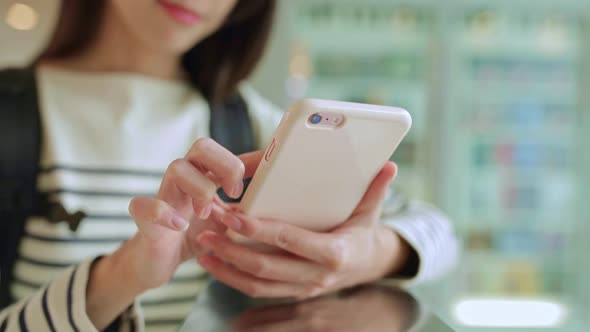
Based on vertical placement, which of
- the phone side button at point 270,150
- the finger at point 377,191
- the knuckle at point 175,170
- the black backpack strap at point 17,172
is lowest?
the black backpack strap at point 17,172

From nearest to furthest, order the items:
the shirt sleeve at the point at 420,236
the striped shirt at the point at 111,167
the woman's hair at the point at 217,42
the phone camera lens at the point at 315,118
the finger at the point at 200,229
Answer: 1. the phone camera lens at the point at 315,118
2. the finger at the point at 200,229
3. the shirt sleeve at the point at 420,236
4. the striped shirt at the point at 111,167
5. the woman's hair at the point at 217,42

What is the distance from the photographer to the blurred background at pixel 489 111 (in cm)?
234

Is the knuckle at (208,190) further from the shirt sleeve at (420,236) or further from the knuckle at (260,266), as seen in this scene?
the shirt sleeve at (420,236)

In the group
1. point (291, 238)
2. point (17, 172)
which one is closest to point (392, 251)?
point (291, 238)

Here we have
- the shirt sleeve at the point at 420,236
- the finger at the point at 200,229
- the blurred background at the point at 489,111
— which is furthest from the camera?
the blurred background at the point at 489,111

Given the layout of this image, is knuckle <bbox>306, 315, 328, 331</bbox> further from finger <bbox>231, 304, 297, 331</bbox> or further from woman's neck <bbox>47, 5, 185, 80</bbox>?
woman's neck <bbox>47, 5, 185, 80</bbox>

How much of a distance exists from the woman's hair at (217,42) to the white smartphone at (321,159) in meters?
0.38

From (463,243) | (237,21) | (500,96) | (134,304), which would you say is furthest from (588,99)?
(134,304)

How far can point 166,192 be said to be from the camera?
0.33 m

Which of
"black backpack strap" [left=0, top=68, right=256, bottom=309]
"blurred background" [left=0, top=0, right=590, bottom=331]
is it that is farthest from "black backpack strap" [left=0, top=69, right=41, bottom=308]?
"blurred background" [left=0, top=0, right=590, bottom=331]

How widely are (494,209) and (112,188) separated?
2278 mm

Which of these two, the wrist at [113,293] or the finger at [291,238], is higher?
the finger at [291,238]

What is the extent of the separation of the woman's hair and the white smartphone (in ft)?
1.25

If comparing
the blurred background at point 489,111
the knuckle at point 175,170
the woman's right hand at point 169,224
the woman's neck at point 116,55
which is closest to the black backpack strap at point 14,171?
the woman's neck at point 116,55
